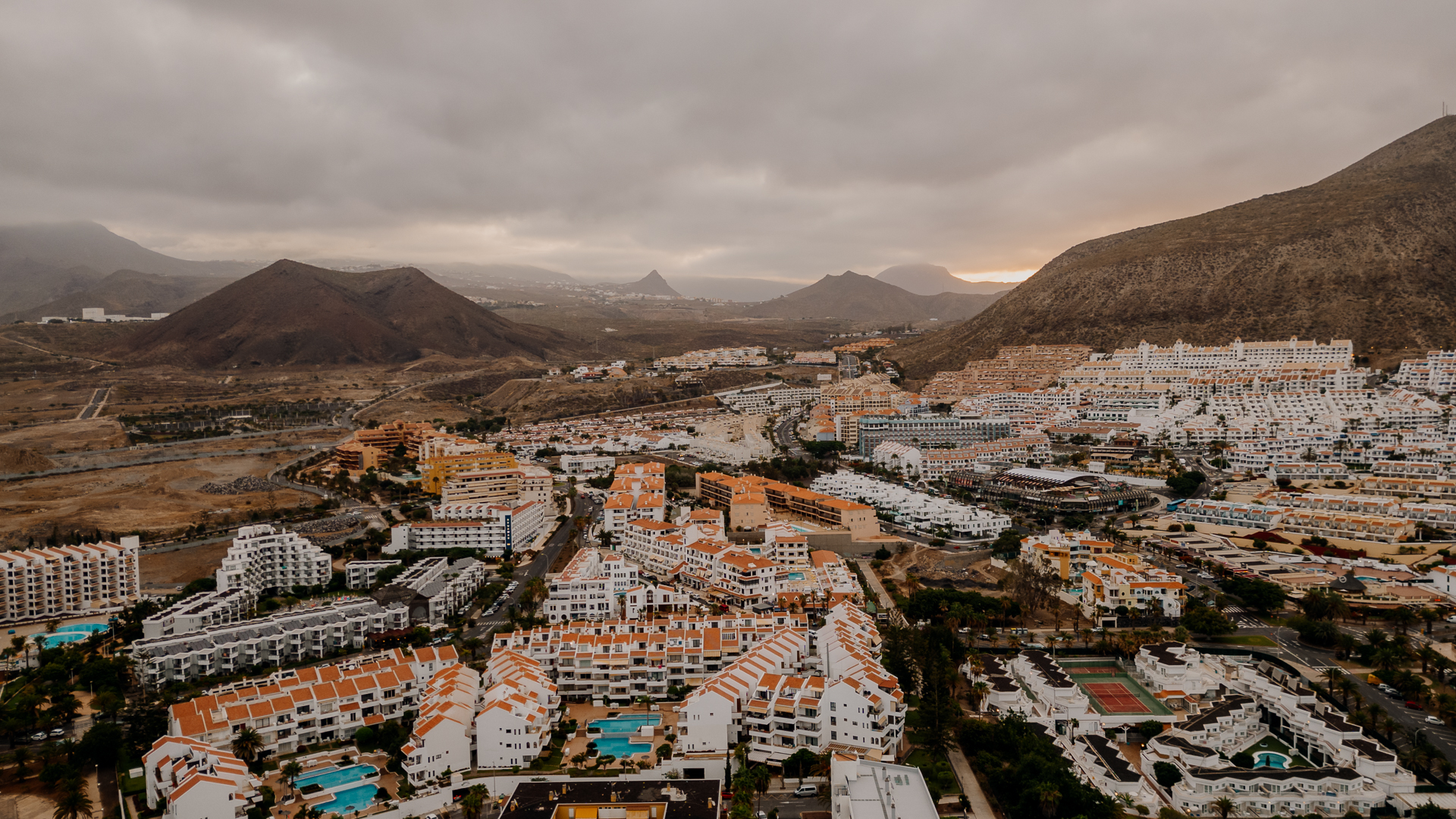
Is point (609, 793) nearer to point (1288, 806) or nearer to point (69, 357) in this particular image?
point (1288, 806)

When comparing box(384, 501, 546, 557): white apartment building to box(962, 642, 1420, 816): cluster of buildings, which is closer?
box(962, 642, 1420, 816): cluster of buildings

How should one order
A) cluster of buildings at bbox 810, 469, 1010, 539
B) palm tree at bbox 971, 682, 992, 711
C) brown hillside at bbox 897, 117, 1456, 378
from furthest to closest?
brown hillside at bbox 897, 117, 1456, 378
cluster of buildings at bbox 810, 469, 1010, 539
palm tree at bbox 971, 682, 992, 711

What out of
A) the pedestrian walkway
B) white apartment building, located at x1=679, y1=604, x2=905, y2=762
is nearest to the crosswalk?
the pedestrian walkway

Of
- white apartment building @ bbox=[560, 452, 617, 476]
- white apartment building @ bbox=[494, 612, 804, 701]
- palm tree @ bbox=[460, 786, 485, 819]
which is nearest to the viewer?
palm tree @ bbox=[460, 786, 485, 819]

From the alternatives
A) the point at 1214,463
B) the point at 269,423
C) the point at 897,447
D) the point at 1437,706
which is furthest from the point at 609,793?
the point at 269,423

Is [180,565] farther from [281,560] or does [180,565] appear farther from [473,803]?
[473,803]

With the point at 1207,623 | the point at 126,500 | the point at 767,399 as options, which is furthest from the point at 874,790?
the point at 767,399

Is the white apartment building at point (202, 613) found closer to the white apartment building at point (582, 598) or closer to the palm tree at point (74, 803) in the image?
the palm tree at point (74, 803)

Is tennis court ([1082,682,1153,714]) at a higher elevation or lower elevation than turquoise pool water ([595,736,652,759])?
lower

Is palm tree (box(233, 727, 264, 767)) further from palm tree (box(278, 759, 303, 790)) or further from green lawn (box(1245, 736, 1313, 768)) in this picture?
green lawn (box(1245, 736, 1313, 768))
